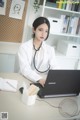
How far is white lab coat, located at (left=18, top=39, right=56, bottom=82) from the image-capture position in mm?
1833

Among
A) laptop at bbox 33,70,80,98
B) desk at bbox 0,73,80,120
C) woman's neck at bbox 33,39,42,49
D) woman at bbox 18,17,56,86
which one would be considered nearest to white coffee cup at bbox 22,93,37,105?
desk at bbox 0,73,80,120

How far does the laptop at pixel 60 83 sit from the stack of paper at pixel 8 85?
0.74 feet

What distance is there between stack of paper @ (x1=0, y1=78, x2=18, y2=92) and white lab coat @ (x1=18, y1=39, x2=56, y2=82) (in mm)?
201

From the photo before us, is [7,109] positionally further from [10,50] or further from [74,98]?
[10,50]

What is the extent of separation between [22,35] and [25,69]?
1266 millimetres

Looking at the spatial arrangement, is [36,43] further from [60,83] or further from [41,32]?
[60,83]

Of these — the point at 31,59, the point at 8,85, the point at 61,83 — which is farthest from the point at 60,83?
the point at 31,59

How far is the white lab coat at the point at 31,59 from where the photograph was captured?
1.83m

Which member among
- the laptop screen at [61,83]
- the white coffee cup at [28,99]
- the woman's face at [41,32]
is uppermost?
the woman's face at [41,32]

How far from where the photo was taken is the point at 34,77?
5.68 ft

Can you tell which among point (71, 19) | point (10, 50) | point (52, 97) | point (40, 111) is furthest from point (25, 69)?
point (71, 19)

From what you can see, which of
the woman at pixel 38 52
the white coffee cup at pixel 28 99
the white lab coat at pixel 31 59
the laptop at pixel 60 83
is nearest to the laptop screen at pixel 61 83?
the laptop at pixel 60 83

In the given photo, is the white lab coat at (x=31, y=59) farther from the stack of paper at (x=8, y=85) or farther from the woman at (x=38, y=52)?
the stack of paper at (x=8, y=85)

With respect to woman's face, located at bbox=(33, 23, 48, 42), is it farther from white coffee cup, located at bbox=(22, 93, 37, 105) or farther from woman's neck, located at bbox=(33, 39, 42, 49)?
white coffee cup, located at bbox=(22, 93, 37, 105)
